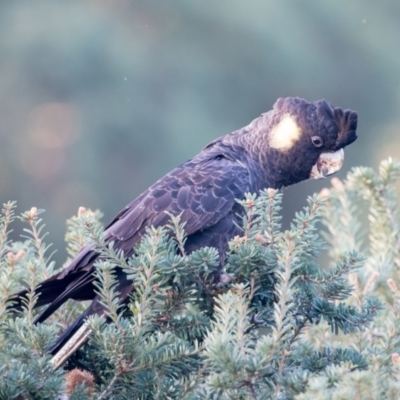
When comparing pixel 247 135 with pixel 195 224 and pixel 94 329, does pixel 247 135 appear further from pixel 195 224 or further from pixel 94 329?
pixel 94 329

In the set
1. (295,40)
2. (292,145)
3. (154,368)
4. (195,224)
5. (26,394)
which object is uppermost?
(295,40)

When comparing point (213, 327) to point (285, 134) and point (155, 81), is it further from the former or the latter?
point (155, 81)

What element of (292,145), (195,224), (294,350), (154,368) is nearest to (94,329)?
(154,368)

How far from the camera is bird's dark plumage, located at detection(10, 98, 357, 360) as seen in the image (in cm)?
288

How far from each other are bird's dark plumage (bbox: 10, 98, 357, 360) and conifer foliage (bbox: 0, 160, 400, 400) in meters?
A: 0.42

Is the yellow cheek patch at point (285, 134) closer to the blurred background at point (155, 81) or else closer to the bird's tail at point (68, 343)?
the bird's tail at point (68, 343)

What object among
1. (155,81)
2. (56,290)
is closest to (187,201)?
(56,290)

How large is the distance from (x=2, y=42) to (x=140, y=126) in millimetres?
2478

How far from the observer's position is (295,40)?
40.2 feet

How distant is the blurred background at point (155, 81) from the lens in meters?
10.4

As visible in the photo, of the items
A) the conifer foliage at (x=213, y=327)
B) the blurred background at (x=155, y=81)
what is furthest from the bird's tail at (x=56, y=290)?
the blurred background at (x=155, y=81)

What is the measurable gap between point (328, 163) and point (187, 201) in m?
0.76

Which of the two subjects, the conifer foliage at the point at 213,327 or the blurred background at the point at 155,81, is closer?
the conifer foliage at the point at 213,327

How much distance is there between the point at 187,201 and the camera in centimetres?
327
